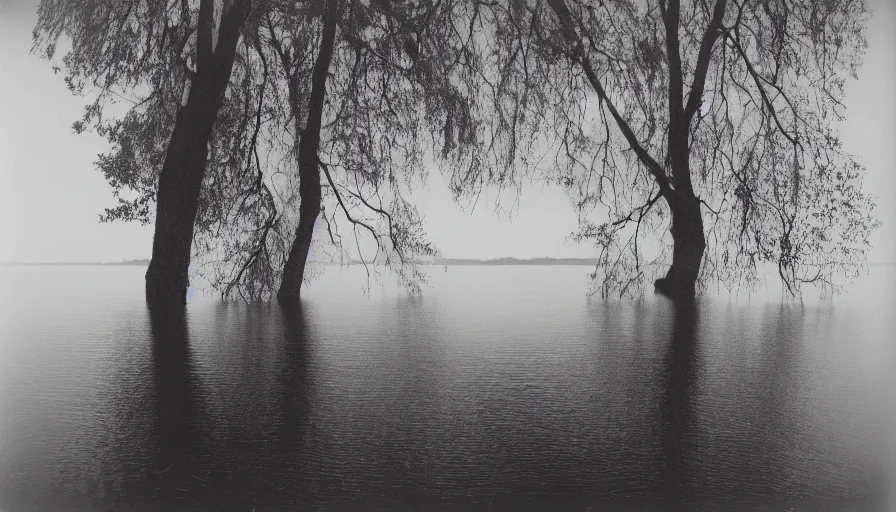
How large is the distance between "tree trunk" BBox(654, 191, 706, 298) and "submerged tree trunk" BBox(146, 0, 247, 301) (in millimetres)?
2889

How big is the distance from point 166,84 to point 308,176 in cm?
102

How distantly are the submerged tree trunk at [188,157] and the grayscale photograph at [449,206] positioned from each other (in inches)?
0.7

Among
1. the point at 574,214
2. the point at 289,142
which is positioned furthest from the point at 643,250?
the point at 289,142

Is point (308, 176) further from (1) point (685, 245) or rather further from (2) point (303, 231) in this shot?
(1) point (685, 245)

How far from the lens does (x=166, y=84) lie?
455 cm

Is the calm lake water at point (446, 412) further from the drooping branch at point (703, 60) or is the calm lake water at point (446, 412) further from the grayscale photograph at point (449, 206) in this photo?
the drooping branch at point (703, 60)

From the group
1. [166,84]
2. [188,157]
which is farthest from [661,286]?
[166,84]

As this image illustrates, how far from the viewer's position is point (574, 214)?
14.7 ft

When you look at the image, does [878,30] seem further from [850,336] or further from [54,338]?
[54,338]

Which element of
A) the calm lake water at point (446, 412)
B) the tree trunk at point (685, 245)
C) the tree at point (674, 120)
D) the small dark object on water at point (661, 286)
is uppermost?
the tree at point (674, 120)

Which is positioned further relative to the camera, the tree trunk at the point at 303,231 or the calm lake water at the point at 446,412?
the tree trunk at the point at 303,231

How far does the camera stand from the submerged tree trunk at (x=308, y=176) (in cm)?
483

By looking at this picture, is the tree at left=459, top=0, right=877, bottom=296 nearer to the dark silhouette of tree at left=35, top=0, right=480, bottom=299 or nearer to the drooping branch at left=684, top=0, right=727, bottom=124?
the drooping branch at left=684, top=0, right=727, bottom=124

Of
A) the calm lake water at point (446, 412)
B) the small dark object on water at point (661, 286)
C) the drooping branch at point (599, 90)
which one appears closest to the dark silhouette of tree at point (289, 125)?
the drooping branch at point (599, 90)
